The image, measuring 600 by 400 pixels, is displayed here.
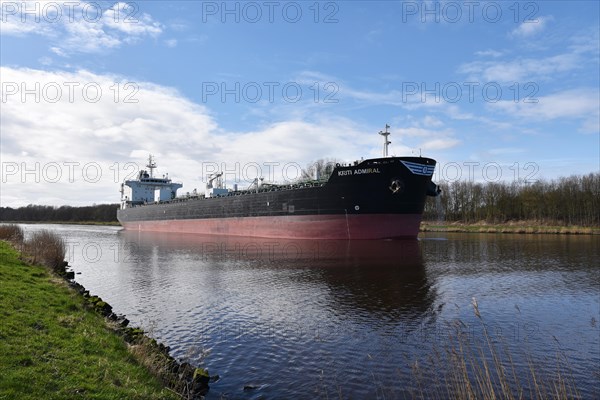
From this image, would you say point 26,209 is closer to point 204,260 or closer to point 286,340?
point 204,260

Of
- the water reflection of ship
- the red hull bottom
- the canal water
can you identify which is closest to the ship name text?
the red hull bottom

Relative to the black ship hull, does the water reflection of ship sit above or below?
below

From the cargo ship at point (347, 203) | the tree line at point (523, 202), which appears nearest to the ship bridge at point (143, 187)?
the cargo ship at point (347, 203)

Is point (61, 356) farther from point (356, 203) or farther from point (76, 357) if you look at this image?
point (356, 203)

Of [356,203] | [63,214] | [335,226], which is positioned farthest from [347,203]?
[63,214]

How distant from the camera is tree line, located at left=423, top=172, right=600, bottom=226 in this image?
64438mm

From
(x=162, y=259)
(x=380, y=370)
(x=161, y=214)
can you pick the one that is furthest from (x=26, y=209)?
(x=380, y=370)

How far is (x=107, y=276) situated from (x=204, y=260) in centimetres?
615

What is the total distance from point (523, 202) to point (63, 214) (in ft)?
470

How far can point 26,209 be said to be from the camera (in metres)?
161

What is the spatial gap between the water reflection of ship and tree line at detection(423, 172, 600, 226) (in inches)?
1461

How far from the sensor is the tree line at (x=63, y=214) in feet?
419

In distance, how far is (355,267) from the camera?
19547 millimetres

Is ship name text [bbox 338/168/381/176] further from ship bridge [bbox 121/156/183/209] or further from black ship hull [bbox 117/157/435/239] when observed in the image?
ship bridge [bbox 121/156/183/209]
